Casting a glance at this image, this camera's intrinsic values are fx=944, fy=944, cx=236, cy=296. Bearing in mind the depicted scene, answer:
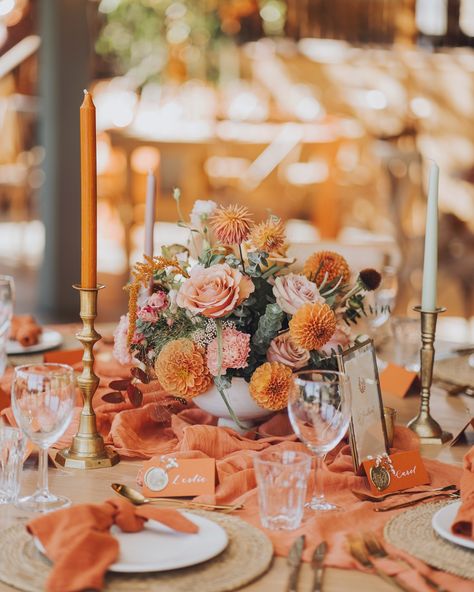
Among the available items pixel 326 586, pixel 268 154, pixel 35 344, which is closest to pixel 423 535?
pixel 326 586

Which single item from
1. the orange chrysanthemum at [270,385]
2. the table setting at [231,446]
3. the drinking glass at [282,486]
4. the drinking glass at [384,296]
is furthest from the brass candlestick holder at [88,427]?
the drinking glass at [384,296]

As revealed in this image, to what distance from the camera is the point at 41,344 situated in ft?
6.37

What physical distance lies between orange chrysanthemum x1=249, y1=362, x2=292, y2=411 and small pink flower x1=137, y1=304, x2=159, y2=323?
17 cm

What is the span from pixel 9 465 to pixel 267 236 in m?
0.47

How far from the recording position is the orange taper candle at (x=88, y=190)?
1.22m

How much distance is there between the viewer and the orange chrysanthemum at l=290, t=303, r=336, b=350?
123 centimetres

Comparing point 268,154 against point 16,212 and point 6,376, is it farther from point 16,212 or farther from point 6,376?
point 6,376

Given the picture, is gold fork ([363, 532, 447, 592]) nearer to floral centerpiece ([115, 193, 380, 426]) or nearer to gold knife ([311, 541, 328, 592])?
gold knife ([311, 541, 328, 592])

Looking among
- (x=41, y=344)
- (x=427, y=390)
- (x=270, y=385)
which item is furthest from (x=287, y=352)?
(x=41, y=344)

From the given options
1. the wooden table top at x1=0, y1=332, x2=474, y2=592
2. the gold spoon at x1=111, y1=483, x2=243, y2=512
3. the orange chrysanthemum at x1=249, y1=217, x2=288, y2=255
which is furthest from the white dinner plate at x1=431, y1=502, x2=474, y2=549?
the orange chrysanthemum at x1=249, y1=217, x2=288, y2=255

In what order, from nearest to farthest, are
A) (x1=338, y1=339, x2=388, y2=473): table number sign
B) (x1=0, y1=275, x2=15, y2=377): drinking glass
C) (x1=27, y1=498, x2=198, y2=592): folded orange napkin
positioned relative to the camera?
(x1=27, y1=498, x2=198, y2=592): folded orange napkin
(x1=338, y1=339, x2=388, y2=473): table number sign
(x1=0, y1=275, x2=15, y2=377): drinking glass

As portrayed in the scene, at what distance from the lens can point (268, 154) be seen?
721 cm

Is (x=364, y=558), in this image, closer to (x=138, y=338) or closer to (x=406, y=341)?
(x=138, y=338)

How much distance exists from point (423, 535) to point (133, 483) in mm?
379
